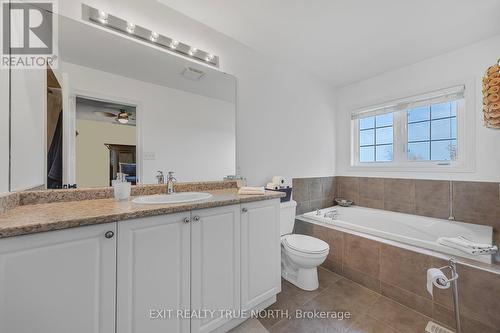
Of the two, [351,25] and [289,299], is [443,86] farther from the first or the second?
[289,299]

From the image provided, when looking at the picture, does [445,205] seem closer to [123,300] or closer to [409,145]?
[409,145]

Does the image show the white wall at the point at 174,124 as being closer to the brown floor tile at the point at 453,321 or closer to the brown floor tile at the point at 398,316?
the brown floor tile at the point at 398,316

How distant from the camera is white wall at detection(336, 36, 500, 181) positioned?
196cm

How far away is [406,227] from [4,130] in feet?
11.3

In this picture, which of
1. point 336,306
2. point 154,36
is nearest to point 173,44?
point 154,36

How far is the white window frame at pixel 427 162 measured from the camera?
2.07m

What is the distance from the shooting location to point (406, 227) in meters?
2.36

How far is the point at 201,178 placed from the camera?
71.1 inches

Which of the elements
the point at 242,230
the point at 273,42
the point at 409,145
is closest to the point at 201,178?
the point at 242,230

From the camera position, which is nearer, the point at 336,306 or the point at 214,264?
the point at 214,264

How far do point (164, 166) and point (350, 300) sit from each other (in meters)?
1.98

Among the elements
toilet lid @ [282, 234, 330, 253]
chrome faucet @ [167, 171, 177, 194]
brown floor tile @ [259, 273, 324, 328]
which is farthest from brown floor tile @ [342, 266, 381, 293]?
chrome faucet @ [167, 171, 177, 194]

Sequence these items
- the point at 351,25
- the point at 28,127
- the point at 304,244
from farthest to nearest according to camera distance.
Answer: the point at 304,244 → the point at 351,25 → the point at 28,127

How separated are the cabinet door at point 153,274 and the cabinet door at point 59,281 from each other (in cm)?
5
